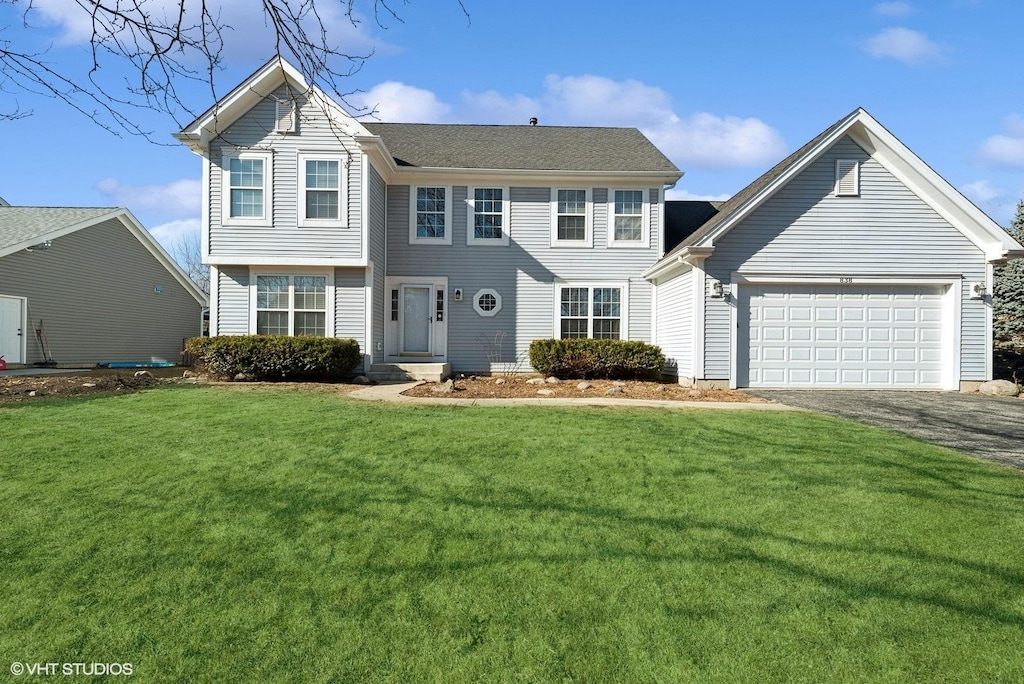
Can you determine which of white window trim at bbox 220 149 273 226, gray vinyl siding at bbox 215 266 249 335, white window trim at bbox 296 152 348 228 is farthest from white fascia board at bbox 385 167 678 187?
gray vinyl siding at bbox 215 266 249 335

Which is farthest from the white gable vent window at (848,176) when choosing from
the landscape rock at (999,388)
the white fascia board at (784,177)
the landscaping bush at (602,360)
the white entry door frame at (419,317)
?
the white entry door frame at (419,317)

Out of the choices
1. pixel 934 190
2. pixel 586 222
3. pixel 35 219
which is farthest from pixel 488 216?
pixel 35 219

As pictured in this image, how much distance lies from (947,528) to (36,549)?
252 inches

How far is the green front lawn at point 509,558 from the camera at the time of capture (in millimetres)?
2998

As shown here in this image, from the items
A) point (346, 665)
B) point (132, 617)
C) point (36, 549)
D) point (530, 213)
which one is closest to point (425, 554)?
point (346, 665)

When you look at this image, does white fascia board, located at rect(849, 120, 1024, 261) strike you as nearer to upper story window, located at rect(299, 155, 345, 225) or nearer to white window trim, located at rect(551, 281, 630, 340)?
white window trim, located at rect(551, 281, 630, 340)

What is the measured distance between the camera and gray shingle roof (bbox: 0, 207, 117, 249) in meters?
17.1

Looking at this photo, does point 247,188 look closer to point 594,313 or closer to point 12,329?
point 594,313

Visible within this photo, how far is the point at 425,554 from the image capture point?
3975 mm

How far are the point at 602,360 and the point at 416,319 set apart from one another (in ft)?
16.6

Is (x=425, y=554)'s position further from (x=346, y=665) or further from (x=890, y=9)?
(x=890, y=9)

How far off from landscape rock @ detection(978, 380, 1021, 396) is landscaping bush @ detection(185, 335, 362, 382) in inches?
530

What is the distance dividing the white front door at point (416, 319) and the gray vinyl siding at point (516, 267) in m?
0.47

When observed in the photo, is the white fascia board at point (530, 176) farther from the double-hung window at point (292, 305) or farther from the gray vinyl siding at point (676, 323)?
the double-hung window at point (292, 305)
